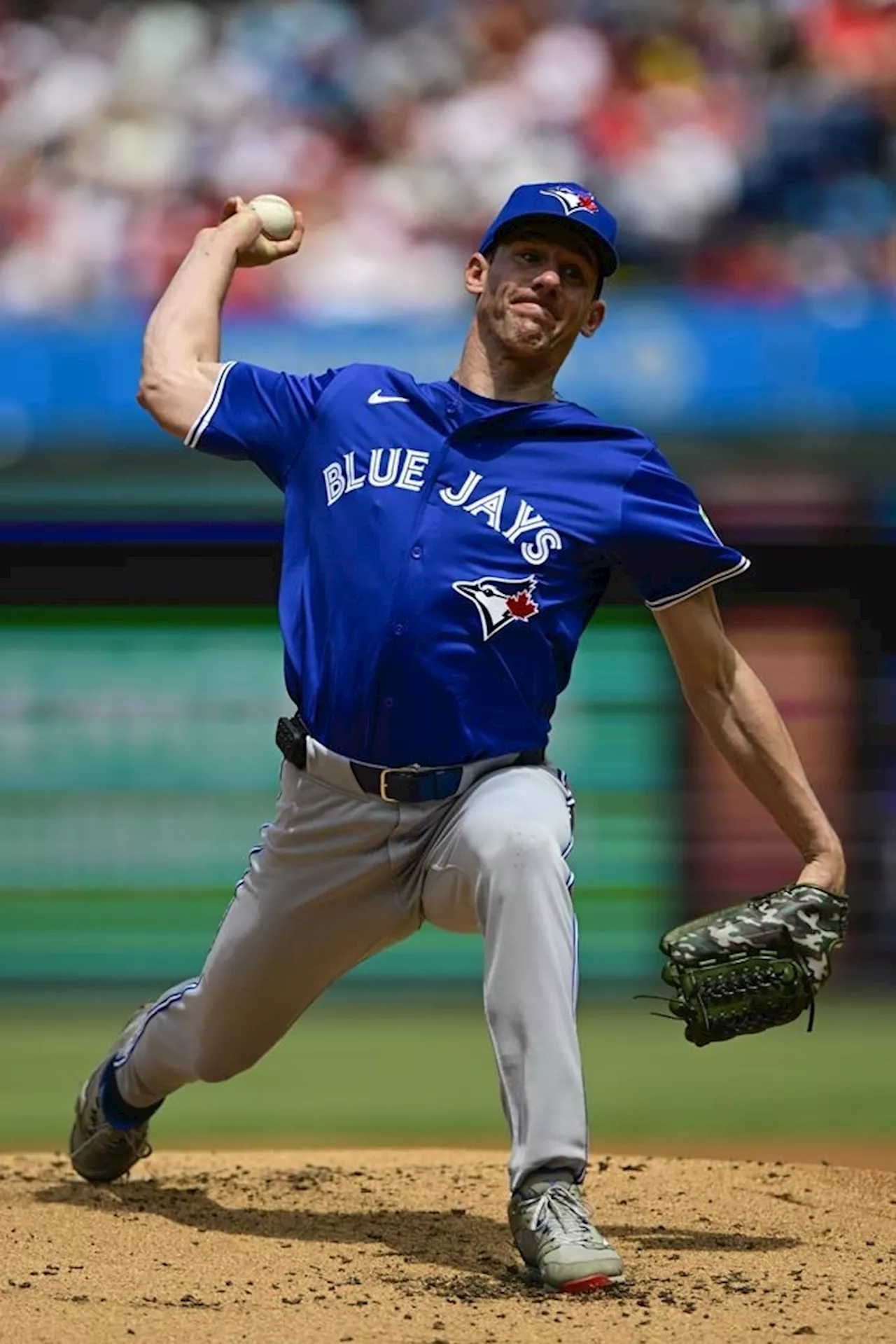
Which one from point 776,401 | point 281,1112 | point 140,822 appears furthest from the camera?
point 140,822

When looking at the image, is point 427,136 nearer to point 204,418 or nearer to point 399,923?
point 204,418

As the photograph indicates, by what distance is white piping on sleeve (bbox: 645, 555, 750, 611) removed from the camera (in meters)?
3.66

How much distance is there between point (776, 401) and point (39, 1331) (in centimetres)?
565

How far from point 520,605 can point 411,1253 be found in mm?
1196

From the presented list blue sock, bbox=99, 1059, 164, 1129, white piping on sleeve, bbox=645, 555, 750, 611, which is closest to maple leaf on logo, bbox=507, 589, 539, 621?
white piping on sleeve, bbox=645, 555, 750, 611

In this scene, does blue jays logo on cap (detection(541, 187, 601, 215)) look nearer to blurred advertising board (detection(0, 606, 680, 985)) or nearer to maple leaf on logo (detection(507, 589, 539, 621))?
maple leaf on logo (detection(507, 589, 539, 621))

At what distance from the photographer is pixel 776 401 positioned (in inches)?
315

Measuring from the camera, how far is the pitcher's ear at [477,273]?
13.0ft

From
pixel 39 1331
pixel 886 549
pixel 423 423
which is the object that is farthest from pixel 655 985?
pixel 39 1331

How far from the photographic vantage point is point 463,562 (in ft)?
11.8

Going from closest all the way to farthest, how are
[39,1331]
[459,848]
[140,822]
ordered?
[39,1331] < [459,848] < [140,822]

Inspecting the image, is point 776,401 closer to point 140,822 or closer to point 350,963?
point 140,822

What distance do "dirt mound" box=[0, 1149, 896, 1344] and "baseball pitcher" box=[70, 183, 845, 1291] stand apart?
0.24 meters

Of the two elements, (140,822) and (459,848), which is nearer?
(459,848)
